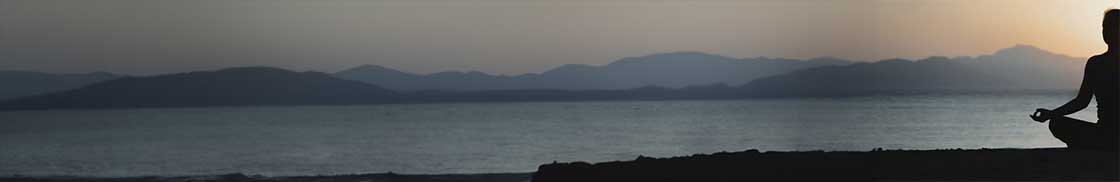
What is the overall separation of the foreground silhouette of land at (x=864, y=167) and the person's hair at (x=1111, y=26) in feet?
3.09

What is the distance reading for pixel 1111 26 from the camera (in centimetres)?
959

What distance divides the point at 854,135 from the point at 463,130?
2280cm

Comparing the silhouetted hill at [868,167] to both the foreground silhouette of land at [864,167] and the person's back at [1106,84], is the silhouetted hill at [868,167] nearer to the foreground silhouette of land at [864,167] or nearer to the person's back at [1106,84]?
the foreground silhouette of land at [864,167]

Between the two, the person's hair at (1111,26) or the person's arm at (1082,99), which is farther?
the person's arm at (1082,99)

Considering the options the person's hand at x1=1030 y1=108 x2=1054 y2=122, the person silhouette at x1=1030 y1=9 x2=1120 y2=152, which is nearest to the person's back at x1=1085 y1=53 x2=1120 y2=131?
the person silhouette at x1=1030 y1=9 x2=1120 y2=152

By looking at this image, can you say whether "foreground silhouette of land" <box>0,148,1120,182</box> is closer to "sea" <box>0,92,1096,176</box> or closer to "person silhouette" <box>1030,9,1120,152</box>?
"person silhouette" <box>1030,9,1120,152</box>

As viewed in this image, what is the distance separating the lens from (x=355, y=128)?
73312 millimetres

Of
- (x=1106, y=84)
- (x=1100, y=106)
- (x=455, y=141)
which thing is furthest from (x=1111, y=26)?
(x=455, y=141)

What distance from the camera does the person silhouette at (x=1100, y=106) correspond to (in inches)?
377

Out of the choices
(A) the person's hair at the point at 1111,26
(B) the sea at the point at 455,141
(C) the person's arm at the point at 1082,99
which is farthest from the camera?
(B) the sea at the point at 455,141

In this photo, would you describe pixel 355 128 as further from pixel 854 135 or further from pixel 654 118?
pixel 854 135

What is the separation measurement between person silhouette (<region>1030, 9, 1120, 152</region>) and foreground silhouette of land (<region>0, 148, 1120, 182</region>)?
21 centimetres

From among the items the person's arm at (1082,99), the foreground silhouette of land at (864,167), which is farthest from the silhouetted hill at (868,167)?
the person's arm at (1082,99)

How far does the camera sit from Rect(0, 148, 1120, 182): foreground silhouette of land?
8.21 metres
